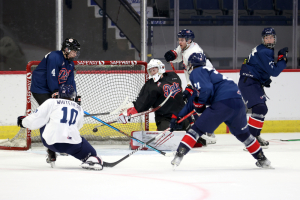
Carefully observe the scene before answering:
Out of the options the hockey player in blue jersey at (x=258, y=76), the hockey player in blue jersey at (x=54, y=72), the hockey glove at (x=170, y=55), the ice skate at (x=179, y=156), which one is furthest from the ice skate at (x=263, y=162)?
the hockey glove at (x=170, y=55)

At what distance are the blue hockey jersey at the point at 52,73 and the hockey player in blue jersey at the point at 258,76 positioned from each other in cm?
178

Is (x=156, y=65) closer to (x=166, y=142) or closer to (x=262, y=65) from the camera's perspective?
(x=166, y=142)

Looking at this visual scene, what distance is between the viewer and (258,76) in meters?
4.93

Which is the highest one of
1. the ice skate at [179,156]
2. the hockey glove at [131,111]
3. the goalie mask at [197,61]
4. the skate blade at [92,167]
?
the goalie mask at [197,61]

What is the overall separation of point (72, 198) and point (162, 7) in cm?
480

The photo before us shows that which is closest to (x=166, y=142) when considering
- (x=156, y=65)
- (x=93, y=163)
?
(x=156, y=65)

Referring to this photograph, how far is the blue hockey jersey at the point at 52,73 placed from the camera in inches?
171

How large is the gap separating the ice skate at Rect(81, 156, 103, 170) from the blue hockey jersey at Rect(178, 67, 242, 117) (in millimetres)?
842

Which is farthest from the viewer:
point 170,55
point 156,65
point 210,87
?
point 170,55

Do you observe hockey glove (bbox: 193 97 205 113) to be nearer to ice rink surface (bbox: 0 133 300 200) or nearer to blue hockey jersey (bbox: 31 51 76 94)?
ice rink surface (bbox: 0 133 300 200)

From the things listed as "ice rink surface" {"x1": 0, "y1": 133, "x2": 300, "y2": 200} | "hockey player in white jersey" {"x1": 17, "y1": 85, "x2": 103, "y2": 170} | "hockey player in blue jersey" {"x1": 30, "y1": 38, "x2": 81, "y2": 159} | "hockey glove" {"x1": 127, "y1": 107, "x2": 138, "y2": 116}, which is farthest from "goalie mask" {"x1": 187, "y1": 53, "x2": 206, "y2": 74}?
"hockey glove" {"x1": 127, "y1": 107, "x2": 138, "y2": 116}

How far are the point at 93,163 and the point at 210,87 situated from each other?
988mm

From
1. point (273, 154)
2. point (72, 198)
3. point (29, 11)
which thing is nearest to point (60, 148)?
point (72, 198)

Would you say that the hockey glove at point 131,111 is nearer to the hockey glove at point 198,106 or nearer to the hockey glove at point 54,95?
the hockey glove at point 54,95
